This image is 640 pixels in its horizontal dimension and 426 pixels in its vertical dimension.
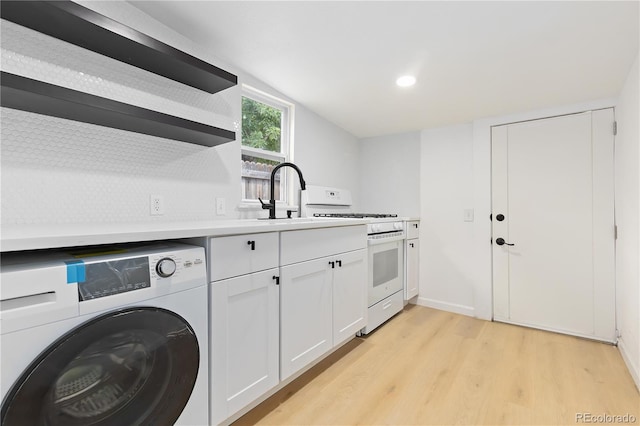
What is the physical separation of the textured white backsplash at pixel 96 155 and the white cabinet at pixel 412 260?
81.1 inches

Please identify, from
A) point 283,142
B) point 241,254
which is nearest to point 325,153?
point 283,142

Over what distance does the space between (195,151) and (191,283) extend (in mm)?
1011

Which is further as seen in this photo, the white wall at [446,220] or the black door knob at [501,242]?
the white wall at [446,220]

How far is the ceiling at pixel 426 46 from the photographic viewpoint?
150cm

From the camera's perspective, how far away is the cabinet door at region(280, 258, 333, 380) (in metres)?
1.61

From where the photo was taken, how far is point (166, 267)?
106cm

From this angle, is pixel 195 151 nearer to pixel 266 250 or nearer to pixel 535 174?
pixel 266 250

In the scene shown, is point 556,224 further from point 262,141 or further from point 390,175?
point 262,141

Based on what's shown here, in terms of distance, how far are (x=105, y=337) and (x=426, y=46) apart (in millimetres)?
2089

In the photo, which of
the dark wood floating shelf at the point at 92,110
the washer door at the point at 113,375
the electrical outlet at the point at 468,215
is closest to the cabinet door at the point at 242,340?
the washer door at the point at 113,375

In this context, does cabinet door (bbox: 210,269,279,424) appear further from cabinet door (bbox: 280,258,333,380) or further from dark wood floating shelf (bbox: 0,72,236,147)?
dark wood floating shelf (bbox: 0,72,236,147)

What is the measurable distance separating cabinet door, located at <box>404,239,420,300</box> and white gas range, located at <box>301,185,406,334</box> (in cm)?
9

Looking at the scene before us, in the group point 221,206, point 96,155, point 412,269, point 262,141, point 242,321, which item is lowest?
point 412,269

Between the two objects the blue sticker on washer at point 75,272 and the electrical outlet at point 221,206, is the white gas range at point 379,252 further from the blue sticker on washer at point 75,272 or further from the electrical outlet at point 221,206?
the blue sticker on washer at point 75,272
